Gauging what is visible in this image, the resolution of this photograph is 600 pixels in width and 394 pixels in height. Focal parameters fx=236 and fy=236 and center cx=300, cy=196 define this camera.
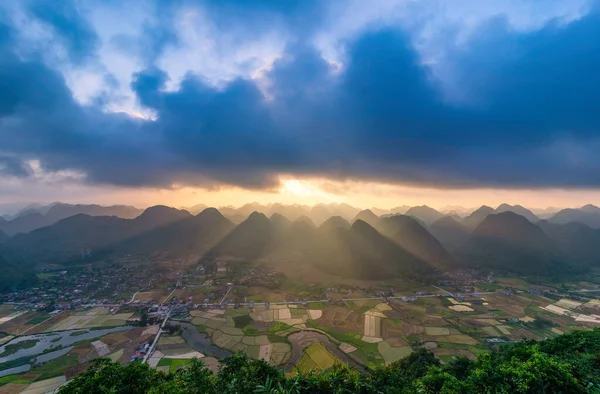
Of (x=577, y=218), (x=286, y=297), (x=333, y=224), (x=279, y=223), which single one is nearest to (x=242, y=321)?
(x=286, y=297)

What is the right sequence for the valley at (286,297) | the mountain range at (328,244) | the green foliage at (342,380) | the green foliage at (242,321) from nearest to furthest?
the green foliage at (342,380) → the valley at (286,297) → the green foliage at (242,321) → the mountain range at (328,244)

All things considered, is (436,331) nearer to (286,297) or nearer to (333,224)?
(286,297)

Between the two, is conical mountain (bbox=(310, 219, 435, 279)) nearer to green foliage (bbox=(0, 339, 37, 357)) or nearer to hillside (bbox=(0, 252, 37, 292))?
green foliage (bbox=(0, 339, 37, 357))

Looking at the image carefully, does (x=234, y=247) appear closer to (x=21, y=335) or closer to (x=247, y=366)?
(x=21, y=335)

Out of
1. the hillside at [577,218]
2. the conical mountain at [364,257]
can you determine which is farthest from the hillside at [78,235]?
the hillside at [577,218]

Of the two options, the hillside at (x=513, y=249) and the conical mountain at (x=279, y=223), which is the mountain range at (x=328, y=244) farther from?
the conical mountain at (x=279, y=223)

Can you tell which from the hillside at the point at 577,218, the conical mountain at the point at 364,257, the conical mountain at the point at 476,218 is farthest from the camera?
the conical mountain at the point at 476,218
